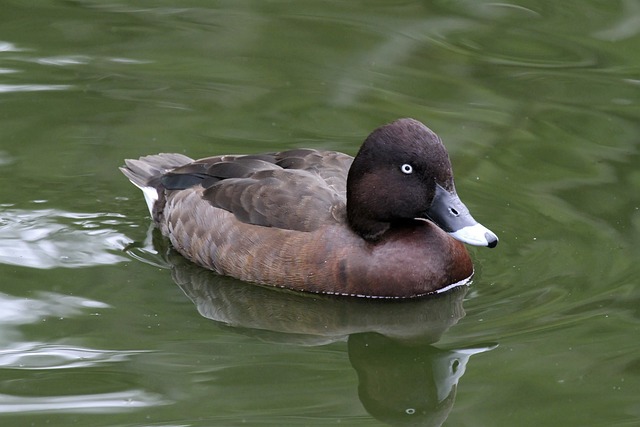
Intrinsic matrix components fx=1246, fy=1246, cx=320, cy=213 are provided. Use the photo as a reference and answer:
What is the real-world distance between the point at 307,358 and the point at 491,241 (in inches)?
55.8

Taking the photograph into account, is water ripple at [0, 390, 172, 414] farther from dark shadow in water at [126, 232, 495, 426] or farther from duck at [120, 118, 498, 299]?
duck at [120, 118, 498, 299]

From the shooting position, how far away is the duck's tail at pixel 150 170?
9.00m

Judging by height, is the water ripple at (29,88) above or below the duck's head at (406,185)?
below

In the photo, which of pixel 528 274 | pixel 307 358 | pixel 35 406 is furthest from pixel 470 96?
pixel 35 406

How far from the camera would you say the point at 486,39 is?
1187 cm

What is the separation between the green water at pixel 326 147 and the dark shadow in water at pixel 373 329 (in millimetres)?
18

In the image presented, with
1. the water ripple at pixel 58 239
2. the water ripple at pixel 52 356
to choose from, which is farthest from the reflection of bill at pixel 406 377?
the water ripple at pixel 58 239

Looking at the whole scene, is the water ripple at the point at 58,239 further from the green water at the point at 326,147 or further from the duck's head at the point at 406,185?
the duck's head at the point at 406,185

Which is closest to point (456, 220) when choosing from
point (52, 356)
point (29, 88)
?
point (52, 356)

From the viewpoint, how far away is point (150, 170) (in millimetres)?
9094

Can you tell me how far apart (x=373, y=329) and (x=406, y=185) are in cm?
94

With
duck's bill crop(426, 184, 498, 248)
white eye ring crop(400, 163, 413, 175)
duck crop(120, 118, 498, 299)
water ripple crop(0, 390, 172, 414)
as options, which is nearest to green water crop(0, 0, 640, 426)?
water ripple crop(0, 390, 172, 414)

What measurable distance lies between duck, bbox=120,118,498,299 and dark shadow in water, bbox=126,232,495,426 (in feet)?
0.37

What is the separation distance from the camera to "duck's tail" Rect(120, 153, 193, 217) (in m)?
9.00
